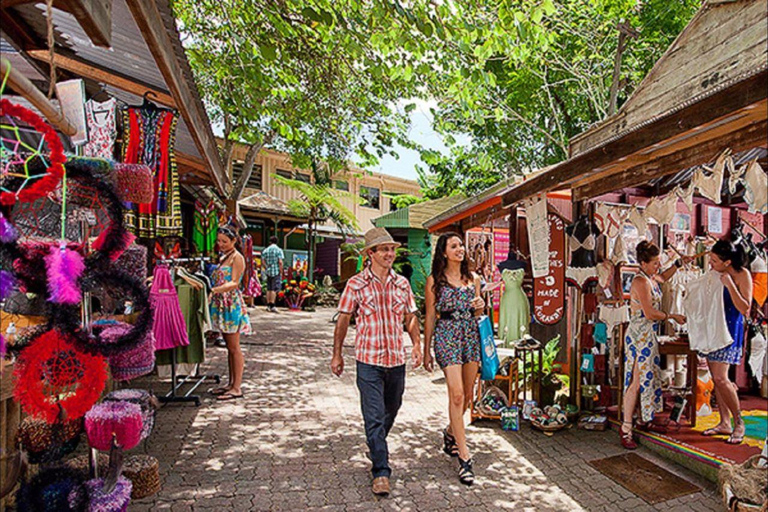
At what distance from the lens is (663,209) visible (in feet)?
14.7

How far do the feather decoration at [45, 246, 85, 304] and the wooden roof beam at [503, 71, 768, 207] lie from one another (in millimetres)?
3763

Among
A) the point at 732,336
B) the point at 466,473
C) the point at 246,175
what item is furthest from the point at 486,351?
the point at 246,175

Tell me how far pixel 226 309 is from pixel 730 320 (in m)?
5.30

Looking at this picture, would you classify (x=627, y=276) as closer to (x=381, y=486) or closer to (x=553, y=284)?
(x=553, y=284)

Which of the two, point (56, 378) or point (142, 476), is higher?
point (56, 378)

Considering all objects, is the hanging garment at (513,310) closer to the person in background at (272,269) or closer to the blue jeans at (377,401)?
the blue jeans at (377,401)

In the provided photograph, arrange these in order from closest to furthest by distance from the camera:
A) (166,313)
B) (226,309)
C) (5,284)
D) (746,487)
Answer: (5,284)
(746,487)
(166,313)
(226,309)

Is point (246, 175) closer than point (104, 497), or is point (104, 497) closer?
point (104, 497)

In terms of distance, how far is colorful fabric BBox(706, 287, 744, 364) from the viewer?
4.49 metres

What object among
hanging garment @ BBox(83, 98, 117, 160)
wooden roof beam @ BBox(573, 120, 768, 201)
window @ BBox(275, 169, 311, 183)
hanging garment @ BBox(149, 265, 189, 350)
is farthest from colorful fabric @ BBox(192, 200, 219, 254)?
window @ BBox(275, 169, 311, 183)

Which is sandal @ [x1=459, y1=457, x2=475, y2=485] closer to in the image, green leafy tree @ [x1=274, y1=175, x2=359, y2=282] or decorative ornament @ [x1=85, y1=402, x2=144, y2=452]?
decorative ornament @ [x1=85, y1=402, x2=144, y2=452]

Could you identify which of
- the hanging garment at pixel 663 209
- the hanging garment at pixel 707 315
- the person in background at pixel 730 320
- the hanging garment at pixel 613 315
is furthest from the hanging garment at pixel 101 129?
the hanging garment at pixel 707 315

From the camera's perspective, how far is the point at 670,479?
4023 millimetres

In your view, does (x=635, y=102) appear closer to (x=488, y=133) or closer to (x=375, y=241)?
(x=375, y=241)
